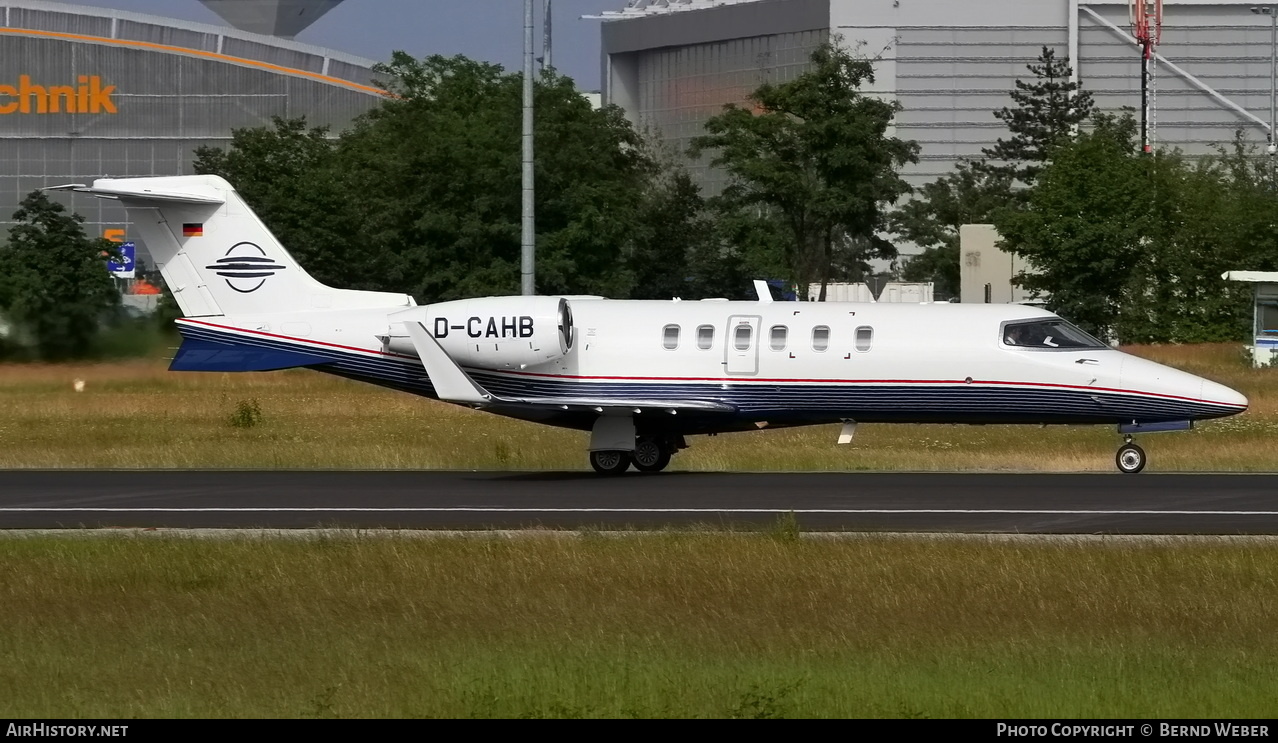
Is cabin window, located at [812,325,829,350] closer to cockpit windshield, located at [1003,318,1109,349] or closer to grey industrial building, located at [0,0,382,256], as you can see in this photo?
cockpit windshield, located at [1003,318,1109,349]

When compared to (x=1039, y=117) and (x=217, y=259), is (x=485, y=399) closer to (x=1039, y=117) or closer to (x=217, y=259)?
(x=217, y=259)

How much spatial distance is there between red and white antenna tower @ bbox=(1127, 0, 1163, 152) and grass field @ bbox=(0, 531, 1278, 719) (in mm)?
68236

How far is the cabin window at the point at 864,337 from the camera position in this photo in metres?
24.9

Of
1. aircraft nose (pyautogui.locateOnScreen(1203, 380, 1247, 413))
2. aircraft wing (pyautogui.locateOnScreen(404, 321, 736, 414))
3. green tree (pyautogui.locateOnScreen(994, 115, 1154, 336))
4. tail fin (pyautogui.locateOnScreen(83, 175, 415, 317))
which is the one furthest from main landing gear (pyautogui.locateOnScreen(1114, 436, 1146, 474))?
green tree (pyautogui.locateOnScreen(994, 115, 1154, 336))

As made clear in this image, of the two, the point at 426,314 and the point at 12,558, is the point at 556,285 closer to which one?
the point at 426,314

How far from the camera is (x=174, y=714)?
10.1m

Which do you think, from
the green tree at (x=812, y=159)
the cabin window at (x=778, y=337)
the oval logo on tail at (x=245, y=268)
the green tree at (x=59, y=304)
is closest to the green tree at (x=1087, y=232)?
the green tree at (x=812, y=159)

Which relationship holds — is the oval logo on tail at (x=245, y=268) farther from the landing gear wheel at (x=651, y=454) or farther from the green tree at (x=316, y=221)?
the green tree at (x=316, y=221)

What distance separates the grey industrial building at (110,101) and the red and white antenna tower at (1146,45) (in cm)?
4356

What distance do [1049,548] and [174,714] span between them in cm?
899

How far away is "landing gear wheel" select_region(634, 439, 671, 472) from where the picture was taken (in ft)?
86.6

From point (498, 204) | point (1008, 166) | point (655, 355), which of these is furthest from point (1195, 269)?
point (655, 355)

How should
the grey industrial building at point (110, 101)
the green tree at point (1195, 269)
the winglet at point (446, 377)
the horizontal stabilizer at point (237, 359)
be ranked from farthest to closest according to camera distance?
the grey industrial building at point (110, 101), the green tree at point (1195, 269), the horizontal stabilizer at point (237, 359), the winglet at point (446, 377)

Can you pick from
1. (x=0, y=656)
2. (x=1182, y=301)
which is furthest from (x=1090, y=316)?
(x=0, y=656)
